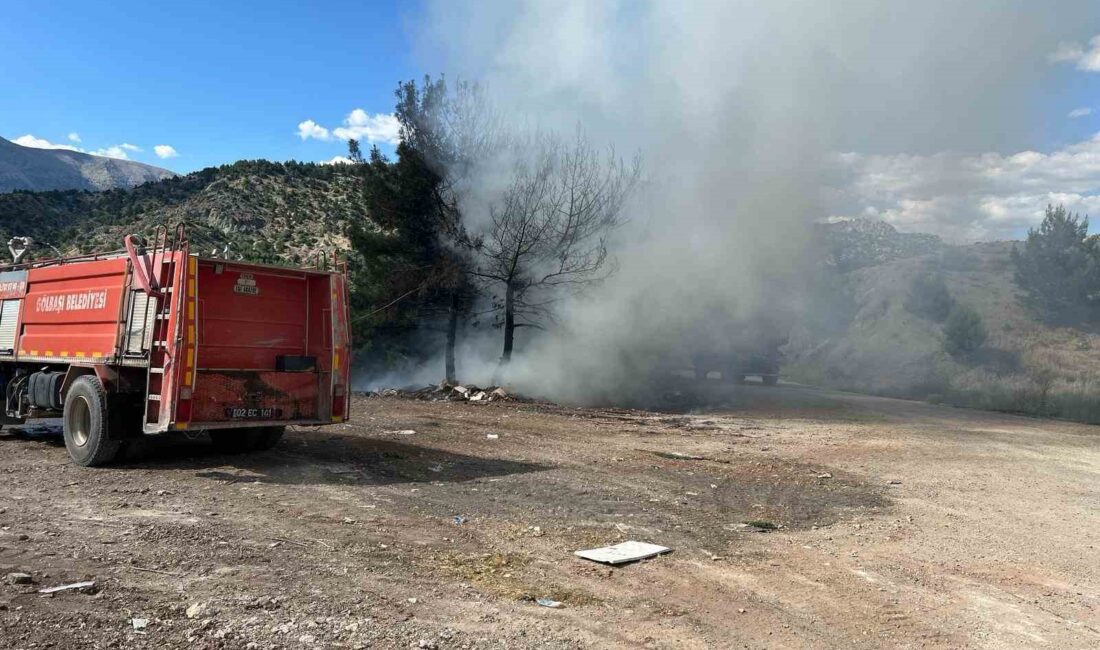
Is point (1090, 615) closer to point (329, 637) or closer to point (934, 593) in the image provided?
point (934, 593)

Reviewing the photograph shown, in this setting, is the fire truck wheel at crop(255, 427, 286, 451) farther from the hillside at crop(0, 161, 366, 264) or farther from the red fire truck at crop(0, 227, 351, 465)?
the hillside at crop(0, 161, 366, 264)

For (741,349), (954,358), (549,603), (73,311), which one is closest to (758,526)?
(549,603)

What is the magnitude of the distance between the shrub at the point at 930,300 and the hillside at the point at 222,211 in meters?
33.1

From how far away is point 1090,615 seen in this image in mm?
4715

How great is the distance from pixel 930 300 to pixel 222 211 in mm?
40181

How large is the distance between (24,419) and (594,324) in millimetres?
12771

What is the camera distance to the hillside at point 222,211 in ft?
114

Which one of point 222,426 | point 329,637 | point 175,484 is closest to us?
point 329,637

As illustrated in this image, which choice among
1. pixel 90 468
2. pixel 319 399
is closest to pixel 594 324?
pixel 319 399

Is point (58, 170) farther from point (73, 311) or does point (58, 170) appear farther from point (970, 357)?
point (73, 311)

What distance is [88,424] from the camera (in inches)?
320

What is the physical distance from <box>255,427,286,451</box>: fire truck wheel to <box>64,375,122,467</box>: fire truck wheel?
143 cm

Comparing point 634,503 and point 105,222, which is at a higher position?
point 105,222

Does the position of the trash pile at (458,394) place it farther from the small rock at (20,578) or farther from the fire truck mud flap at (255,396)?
the small rock at (20,578)
